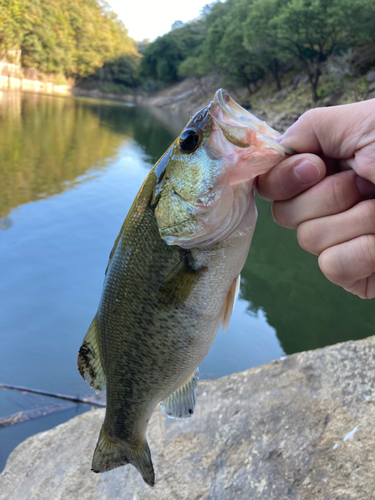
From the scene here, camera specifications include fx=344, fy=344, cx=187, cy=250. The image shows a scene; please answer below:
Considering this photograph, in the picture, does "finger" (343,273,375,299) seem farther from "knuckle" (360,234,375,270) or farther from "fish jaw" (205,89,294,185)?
"fish jaw" (205,89,294,185)

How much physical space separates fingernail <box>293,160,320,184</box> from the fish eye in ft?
1.40

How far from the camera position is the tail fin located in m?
1.92

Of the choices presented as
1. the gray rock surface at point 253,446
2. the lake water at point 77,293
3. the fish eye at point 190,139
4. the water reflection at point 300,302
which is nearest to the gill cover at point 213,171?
the fish eye at point 190,139

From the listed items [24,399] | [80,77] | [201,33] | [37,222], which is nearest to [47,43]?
[80,77]

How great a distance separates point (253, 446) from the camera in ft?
8.77

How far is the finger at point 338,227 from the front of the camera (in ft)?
4.91

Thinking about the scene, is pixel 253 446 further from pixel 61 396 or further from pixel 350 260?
pixel 61 396

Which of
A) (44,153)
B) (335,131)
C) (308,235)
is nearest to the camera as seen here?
(335,131)

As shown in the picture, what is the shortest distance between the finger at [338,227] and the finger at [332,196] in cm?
3

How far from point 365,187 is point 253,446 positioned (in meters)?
2.15

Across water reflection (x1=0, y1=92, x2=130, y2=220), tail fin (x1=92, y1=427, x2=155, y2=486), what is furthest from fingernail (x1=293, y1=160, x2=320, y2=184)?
water reflection (x1=0, y1=92, x2=130, y2=220)

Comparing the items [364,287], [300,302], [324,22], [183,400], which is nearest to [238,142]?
[364,287]

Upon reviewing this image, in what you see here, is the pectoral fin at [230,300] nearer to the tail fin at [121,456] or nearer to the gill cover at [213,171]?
the gill cover at [213,171]

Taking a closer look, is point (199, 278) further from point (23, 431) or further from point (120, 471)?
point (23, 431)
